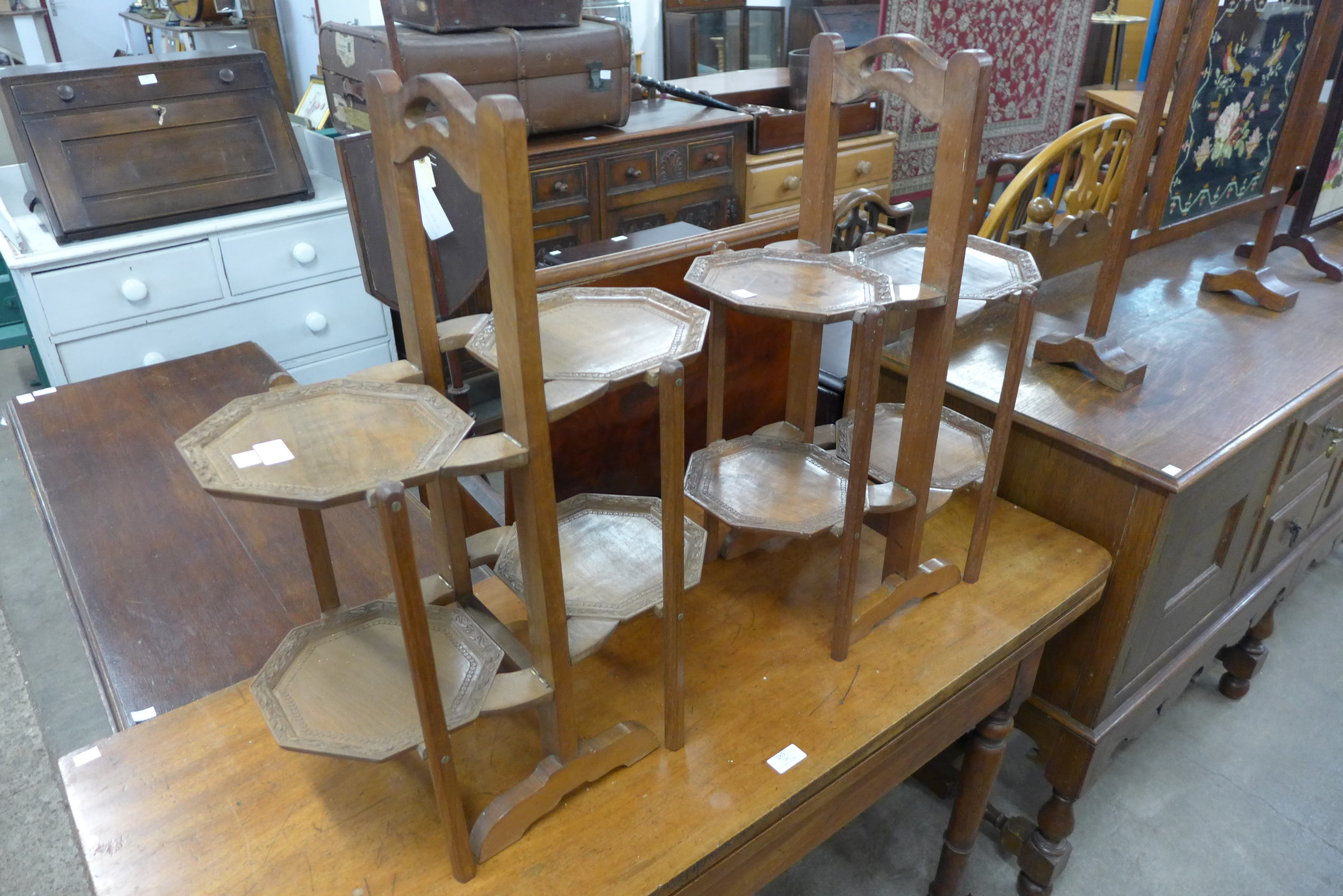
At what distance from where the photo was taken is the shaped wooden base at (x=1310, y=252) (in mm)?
2008

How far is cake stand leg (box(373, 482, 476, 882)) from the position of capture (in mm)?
711

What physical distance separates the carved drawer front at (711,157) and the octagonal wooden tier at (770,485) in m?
1.67

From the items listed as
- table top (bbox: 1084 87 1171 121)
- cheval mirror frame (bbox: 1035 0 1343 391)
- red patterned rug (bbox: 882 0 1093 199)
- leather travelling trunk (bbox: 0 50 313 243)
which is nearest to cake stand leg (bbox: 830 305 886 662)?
cheval mirror frame (bbox: 1035 0 1343 391)

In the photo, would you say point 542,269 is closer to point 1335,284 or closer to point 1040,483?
point 1040,483

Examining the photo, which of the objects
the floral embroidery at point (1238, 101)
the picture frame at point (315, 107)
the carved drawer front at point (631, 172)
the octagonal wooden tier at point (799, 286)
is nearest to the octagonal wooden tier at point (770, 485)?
the octagonal wooden tier at point (799, 286)

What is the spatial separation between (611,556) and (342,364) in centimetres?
193

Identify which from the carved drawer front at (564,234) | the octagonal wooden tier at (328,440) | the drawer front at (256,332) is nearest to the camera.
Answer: the octagonal wooden tier at (328,440)

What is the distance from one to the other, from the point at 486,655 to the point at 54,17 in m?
5.42

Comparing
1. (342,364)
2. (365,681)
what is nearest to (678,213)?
(342,364)

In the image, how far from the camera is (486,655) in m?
0.96

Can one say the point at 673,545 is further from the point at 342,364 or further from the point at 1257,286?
the point at 342,364

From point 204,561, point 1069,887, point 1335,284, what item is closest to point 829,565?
point 1069,887

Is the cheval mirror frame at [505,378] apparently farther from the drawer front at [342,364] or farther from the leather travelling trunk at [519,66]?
the drawer front at [342,364]

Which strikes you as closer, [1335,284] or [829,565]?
[829,565]
